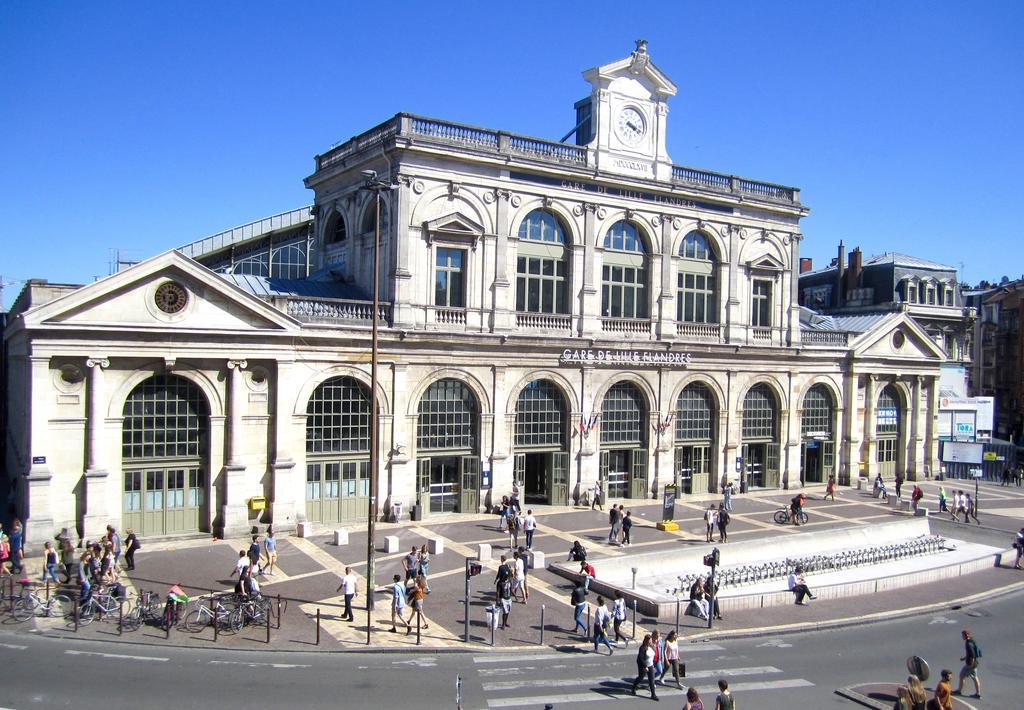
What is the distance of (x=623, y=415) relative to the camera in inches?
1688

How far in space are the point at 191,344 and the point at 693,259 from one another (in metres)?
26.3

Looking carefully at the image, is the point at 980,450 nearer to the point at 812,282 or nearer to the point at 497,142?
the point at 812,282

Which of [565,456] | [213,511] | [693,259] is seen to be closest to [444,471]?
[565,456]

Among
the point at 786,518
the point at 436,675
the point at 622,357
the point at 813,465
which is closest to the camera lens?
the point at 436,675

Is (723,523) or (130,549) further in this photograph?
(723,523)

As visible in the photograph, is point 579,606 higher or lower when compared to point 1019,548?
higher

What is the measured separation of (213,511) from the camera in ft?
107

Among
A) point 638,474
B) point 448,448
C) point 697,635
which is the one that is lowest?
point 697,635

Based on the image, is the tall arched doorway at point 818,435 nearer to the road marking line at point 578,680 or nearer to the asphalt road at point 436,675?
the asphalt road at point 436,675

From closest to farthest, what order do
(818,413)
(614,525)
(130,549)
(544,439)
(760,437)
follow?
(130,549), (614,525), (544,439), (760,437), (818,413)

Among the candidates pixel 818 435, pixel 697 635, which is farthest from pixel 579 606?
pixel 818 435

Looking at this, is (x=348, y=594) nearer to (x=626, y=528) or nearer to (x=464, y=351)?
(x=626, y=528)

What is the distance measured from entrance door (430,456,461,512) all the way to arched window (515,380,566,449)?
3365mm

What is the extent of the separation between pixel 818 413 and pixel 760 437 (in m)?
5.03
